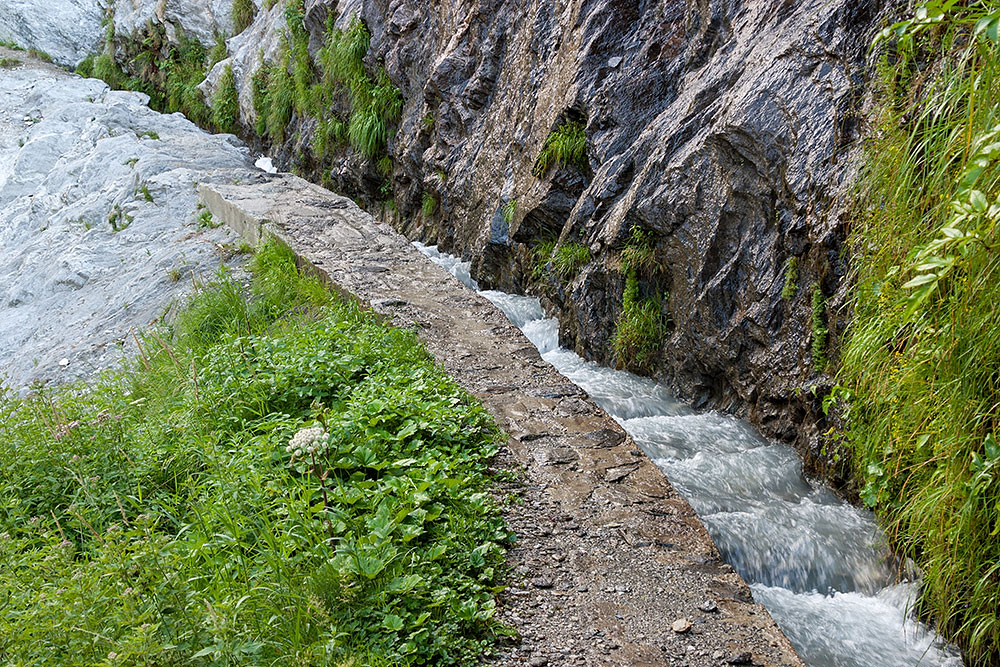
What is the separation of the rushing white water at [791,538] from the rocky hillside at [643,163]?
310 mm

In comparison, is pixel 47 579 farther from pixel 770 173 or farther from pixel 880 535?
pixel 770 173

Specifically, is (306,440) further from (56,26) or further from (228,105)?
(56,26)

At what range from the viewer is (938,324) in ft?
9.53

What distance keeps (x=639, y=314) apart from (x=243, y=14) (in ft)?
43.8

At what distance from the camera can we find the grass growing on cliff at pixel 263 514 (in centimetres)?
254

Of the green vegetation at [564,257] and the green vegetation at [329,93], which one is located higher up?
the green vegetation at [329,93]

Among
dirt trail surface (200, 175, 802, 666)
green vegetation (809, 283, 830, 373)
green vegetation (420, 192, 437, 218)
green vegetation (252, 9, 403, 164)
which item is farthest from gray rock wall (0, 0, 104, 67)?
green vegetation (809, 283, 830, 373)

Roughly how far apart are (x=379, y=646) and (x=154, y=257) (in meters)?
6.81

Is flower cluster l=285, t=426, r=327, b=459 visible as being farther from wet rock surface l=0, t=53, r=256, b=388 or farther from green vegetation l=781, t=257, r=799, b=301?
wet rock surface l=0, t=53, r=256, b=388

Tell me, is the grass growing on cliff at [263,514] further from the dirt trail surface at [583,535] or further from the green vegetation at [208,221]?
the green vegetation at [208,221]

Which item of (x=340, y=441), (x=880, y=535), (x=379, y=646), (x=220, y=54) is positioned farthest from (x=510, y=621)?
(x=220, y=54)

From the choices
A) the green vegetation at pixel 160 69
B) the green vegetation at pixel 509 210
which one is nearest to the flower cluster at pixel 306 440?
the green vegetation at pixel 509 210

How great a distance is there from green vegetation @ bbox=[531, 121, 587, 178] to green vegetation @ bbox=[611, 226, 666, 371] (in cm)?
125

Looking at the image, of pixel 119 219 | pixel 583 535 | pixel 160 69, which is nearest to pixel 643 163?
pixel 583 535
